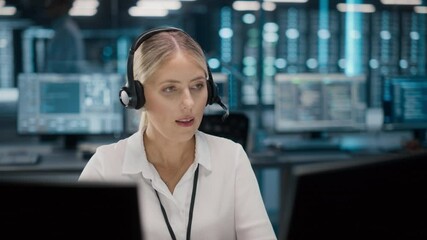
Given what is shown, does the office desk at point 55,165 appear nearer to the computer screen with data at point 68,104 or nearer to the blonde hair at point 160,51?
the computer screen with data at point 68,104

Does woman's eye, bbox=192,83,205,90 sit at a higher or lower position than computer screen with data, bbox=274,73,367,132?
higher

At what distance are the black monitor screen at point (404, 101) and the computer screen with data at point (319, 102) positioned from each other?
0.15 meters

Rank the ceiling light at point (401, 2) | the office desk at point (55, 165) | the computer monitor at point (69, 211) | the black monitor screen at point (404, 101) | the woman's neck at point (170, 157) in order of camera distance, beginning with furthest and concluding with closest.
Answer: the ceiling light at point (401, 2), the black monitor screen at point (404, 101), the office desk at point (55, 165), the woman's neck at point (170, 157), the computer monitor at point (69, 211)

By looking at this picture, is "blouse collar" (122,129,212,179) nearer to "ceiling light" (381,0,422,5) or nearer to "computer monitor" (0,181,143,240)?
"computer monitor" (0,181,143,240)

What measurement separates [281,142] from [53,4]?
6.55 feet

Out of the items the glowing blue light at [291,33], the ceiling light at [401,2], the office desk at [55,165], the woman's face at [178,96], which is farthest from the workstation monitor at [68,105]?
the ceiling light at [401,2]

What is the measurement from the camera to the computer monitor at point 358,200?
35.2 inches

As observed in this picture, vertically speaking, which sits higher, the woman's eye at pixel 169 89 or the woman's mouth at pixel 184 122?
the woman's eye at pixel 169 89

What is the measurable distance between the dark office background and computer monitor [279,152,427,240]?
112 inches

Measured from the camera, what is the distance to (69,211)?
0.78 m

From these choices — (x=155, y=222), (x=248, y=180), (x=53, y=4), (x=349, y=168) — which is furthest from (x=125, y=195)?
(x=53, y=4)

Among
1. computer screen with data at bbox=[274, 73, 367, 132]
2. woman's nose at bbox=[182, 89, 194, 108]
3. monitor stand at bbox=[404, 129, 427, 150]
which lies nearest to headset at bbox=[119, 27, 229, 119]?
woman's nose at bbox=[182, 89, 194, 108]

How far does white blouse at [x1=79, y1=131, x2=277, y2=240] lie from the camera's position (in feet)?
4.88

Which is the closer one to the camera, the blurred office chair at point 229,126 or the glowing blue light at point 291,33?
the blurred office chair at point 229,126
